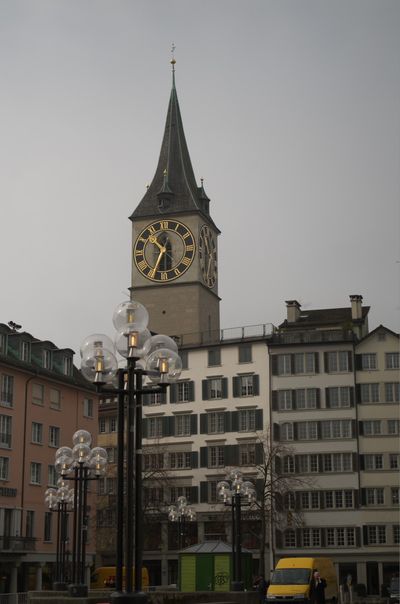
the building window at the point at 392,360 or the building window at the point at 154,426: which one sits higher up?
the building window at the point at 392,360

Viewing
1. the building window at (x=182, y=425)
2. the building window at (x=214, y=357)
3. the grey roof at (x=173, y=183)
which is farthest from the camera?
the grey roof at (x=173, y=183)

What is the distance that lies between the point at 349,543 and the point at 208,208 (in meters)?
48.7

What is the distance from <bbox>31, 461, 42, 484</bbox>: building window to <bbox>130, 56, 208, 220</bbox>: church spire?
49.1 meters

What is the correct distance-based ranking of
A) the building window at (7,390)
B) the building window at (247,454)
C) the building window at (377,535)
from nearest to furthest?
the building window at (7,390), the building window at (377,535), the building window at (247,454)

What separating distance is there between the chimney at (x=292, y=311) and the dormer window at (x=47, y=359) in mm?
30491

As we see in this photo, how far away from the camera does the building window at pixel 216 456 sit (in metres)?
82.9

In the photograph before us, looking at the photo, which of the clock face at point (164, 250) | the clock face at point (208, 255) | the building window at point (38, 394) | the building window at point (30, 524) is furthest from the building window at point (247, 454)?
the clock face at point (208, 255)

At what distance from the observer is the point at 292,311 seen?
9481 centimetres

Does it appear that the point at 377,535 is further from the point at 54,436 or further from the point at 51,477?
Answer: the point at 54,436

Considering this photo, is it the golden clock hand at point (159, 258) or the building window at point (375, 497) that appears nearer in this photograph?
the building window at point (375, 497)

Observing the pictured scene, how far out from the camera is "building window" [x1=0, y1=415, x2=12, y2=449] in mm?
62969

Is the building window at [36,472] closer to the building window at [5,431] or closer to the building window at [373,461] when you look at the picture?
the building window at [5,431]

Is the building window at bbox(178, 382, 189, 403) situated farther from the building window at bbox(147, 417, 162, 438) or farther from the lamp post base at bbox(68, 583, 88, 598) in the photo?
the lamp post base at bbox(68, 583, 88, 598)

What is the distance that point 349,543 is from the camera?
7881 centimetres
